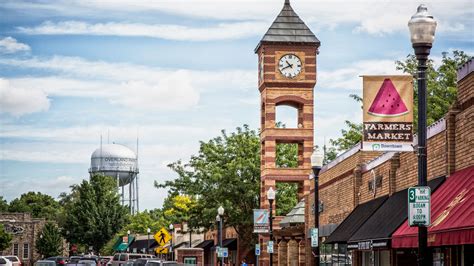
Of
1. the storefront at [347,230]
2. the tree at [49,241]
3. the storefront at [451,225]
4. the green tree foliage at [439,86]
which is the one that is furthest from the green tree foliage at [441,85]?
the tree at [49,241]

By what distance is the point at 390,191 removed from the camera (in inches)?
1259

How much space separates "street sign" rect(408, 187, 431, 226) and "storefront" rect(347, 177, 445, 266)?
8.74 metres

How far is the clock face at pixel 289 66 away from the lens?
66.8m

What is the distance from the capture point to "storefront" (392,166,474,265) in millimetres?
18719

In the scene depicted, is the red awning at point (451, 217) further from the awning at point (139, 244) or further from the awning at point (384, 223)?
the awning at point (139, 244)

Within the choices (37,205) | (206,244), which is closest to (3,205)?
(37,205)

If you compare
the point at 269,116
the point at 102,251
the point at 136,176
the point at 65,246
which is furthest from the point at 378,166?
the point at 136,176

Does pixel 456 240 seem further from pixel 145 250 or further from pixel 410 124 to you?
pixel 145 250

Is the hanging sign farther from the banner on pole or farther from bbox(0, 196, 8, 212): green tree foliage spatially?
bbox(0, 196, 8, 212): green tree foliage

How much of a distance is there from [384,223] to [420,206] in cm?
1196

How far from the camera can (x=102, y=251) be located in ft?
444

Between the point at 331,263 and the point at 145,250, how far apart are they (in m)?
73.4

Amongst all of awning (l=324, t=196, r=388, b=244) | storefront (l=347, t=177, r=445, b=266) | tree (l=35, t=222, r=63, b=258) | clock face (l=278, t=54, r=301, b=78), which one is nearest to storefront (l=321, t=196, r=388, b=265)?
awning (l=324, t=196, r=388, b=244)

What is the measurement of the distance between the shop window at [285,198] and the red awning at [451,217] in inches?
1982
